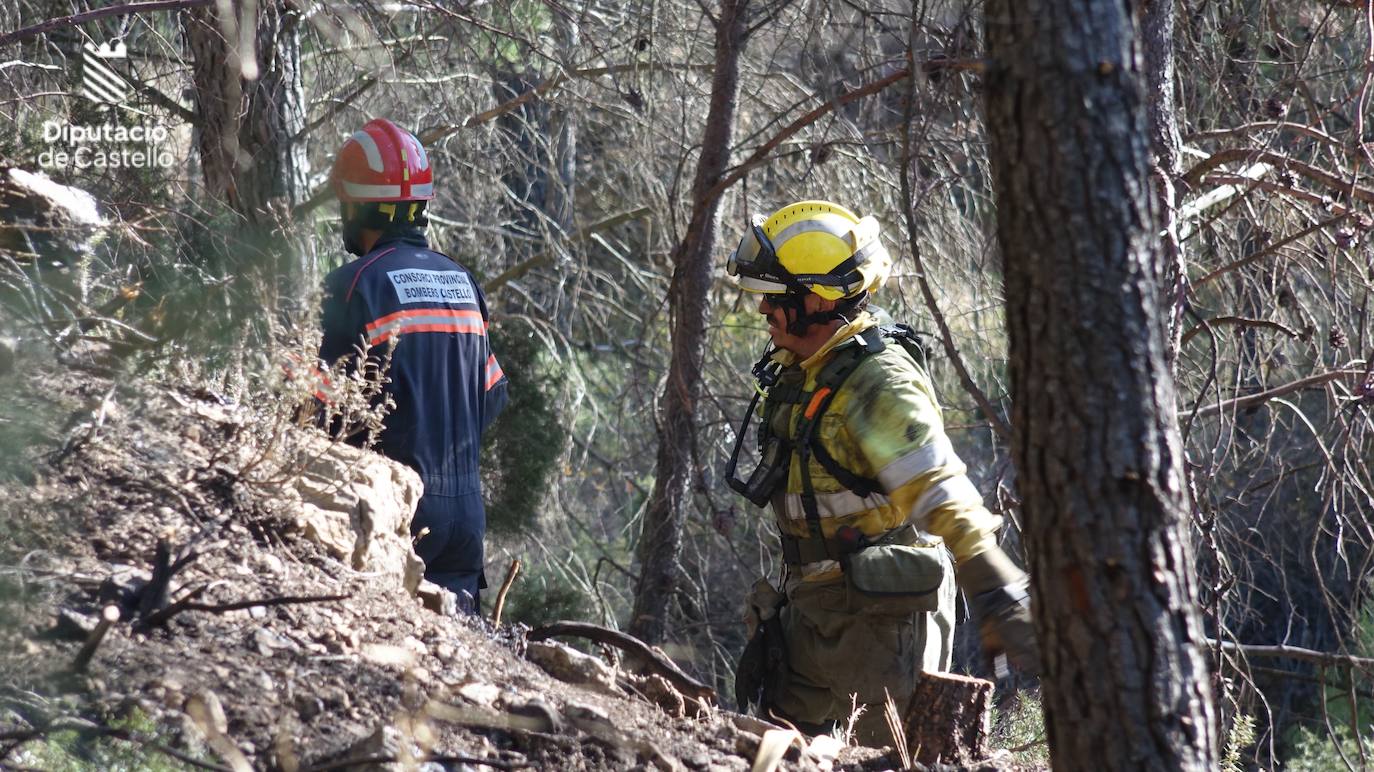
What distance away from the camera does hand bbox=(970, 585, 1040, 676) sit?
2789 millimetres

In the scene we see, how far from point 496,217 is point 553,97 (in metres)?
1.25

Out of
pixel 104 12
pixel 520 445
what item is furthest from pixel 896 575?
pixel 520 445

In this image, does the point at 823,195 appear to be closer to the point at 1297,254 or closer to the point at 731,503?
the point at 731,503

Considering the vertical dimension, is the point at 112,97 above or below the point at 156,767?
above

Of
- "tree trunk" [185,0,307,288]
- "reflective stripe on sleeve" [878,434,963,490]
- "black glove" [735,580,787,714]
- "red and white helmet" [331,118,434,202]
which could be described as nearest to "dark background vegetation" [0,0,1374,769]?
"tree trunk" [185,0,307,288]

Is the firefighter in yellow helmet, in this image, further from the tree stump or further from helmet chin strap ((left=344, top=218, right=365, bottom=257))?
helmet chin strap ((left=344, top=218, right=365, bottom=257))

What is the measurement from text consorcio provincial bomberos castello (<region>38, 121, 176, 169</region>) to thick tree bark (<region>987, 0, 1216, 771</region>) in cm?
359

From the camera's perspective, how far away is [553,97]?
6.97 metres

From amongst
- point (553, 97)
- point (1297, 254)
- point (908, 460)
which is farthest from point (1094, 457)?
point (553, 97)

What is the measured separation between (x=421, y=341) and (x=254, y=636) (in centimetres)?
186

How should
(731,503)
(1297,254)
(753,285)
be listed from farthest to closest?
(731,503), (1297,254), (753,285)

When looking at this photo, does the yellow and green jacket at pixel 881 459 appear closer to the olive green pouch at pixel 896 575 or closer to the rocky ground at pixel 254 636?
the olive green pouch at pixel 896 575

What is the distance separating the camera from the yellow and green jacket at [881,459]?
126 inches

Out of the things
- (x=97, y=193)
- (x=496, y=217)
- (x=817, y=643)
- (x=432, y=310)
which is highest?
(x=496, y=217)
